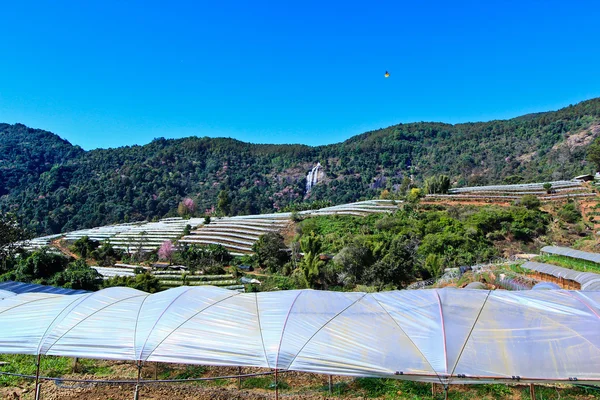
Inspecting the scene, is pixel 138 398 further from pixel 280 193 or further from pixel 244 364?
pixel 280 193

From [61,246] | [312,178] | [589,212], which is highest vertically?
[312,178]

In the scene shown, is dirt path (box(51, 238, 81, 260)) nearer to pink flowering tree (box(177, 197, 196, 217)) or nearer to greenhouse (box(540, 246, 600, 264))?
pink flowering tree (box(177, 197, 196, 217))

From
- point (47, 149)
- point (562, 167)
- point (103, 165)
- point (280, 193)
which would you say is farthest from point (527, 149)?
point (47, 149)

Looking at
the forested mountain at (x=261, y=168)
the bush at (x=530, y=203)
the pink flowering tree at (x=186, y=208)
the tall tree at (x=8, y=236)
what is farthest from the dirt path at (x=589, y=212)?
the pink flowering tree at (x=186, y=208)

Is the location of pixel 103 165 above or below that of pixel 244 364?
above

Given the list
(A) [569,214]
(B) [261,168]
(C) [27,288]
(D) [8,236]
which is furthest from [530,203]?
(B) [261,168]

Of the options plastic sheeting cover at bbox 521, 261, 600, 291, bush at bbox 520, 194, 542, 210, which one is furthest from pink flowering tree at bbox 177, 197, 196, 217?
plastic sheeting cover at bbox 521, 261, 600, 291

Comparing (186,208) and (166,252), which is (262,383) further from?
(186,208)
